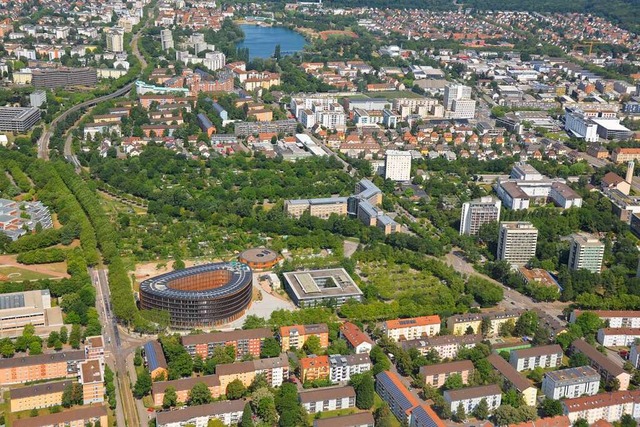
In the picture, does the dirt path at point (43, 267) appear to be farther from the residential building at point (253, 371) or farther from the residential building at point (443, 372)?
the residential building at point (443, 372)

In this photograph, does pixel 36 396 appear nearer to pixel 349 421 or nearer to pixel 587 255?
pixel 349 421

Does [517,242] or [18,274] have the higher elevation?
[517,242]

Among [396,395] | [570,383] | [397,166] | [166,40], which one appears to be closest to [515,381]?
[570,383]

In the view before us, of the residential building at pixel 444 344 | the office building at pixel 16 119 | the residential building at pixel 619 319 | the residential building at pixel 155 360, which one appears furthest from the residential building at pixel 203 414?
the office building at pixel 16 119

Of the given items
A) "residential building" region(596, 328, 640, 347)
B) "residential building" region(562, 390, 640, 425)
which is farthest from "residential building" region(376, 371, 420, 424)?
"residential building" region(596, 328, 640, 347)

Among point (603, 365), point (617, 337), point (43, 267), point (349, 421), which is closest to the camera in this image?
point (349, 421)

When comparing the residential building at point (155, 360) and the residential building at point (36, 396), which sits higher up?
the residential building at point (155, 360)
